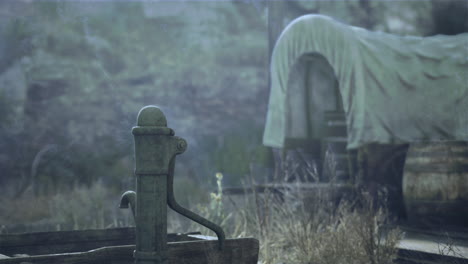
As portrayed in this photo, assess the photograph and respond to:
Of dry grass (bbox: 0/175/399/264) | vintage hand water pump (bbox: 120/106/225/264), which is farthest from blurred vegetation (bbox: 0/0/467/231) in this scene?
vintage hand water pump (bbox: 120/106/225/264)

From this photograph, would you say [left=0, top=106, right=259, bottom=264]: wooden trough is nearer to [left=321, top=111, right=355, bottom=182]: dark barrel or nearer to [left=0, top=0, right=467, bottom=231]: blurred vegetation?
[left=321, top=111, right=355, bottom=182]: dark barrel

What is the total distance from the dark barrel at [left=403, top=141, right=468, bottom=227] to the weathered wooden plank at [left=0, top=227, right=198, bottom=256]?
116 inches

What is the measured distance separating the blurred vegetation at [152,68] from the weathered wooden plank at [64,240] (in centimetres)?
883

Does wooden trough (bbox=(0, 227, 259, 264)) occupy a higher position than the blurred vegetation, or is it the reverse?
the blurred vegetation

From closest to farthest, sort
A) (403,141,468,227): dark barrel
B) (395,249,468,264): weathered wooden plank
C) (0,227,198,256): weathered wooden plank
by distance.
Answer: (0,227,198,256): weathered wooden plank, (395,249,468,264): weathered wooden plank, (403,141,468,227): dark barrel

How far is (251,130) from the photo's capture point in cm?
1786

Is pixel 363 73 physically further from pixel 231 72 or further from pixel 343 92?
pixel 231 72

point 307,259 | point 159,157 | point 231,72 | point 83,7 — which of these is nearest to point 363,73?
point 307,259

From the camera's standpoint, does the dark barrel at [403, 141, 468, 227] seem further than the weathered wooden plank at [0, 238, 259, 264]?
Yes

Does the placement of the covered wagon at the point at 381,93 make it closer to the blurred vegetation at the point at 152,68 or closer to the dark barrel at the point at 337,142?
the dark barrel at the point at 337,142

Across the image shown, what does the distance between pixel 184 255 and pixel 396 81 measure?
5.09 meters

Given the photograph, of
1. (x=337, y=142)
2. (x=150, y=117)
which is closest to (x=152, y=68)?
(x=337, y=142)

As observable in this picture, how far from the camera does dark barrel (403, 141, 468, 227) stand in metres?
5.46

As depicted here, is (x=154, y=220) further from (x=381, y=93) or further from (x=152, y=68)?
(x=152, y=68)
